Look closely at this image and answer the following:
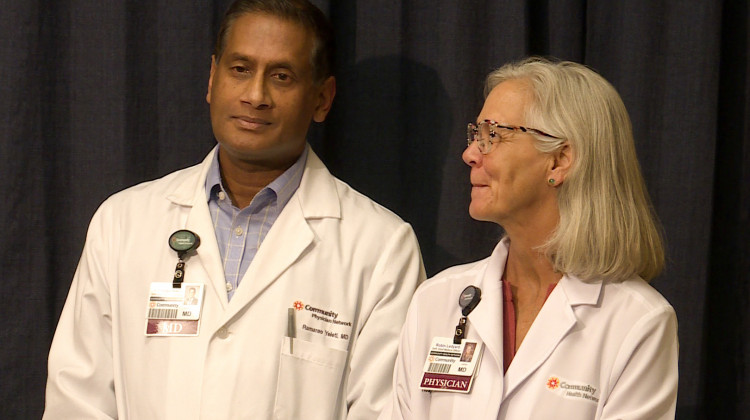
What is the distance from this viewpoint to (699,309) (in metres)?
Answer: 2.97

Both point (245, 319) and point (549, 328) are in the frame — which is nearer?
point (549, 328)

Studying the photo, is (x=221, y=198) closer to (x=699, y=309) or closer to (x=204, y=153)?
(x=204, y=153)

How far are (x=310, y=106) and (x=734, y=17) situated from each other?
1410 mm

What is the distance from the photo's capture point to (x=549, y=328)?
88.4 inches

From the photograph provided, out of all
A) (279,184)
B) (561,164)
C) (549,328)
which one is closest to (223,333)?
(279,184)

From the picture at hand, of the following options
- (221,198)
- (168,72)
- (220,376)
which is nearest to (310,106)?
(221,198)

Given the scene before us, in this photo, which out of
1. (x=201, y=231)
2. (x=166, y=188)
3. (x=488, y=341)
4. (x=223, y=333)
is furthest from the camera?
(x=166, y=188)

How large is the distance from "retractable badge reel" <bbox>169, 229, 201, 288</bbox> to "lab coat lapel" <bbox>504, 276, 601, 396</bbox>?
0.94 metres

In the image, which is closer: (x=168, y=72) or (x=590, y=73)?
(x=590, y=73)

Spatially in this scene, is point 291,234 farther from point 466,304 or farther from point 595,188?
point 595,188

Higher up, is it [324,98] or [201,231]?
[324,98]

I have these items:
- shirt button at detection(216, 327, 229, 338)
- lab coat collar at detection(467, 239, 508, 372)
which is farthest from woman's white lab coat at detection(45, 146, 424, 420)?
lab coat collar at detection(467, 239, 508, 372)

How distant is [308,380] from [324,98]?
33.9 inches

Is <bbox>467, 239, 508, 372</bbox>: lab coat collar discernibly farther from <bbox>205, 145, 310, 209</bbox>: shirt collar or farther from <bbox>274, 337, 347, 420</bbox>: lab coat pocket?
<bbox>205, 145, 310, 209</bbox>: shirt collar
